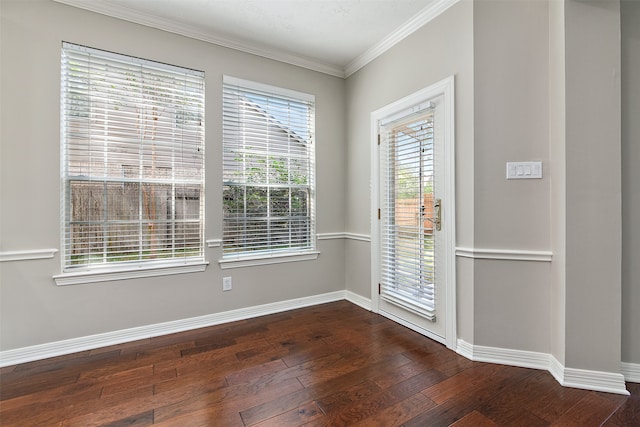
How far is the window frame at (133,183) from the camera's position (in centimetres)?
225

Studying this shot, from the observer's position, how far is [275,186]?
3104mm

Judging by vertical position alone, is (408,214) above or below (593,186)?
below

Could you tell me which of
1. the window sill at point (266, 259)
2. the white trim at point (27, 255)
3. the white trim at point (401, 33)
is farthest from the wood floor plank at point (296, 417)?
the white trim at point (401, 33)

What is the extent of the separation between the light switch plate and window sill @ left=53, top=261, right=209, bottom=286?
8.51 feet

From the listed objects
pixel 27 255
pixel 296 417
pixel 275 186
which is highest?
pixel 275 186

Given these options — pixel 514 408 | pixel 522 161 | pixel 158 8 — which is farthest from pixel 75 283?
pixel 522 161

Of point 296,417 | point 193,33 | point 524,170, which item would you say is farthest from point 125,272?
point 524,170

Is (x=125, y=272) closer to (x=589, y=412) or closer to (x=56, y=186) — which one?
(x=56, y=186)

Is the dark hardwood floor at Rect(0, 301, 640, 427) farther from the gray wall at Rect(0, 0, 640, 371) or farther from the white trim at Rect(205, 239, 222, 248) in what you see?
the white trim at Rect(205, 239, 222, 248)

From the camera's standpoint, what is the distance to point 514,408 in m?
1.59

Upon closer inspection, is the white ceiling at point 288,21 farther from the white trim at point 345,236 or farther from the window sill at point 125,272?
the window sill at point 125,272

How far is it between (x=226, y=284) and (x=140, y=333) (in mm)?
782

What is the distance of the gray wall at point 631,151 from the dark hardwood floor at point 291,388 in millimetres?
680

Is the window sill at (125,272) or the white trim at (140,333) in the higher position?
the window sill at (125,272)
